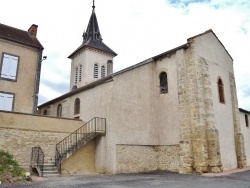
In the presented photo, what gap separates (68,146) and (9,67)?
21.3ft

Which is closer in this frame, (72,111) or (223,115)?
(223,115)

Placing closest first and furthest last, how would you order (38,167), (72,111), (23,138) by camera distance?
1. (38,167)
2. (23,138)
3. (72,111)

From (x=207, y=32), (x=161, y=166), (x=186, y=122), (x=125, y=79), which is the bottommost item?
(x=161, y=166)

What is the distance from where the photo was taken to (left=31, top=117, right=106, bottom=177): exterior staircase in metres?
12.2

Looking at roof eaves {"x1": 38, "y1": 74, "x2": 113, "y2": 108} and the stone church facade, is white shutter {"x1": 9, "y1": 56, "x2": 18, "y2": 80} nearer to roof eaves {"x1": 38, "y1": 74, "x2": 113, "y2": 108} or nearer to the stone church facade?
roof eaves {"x1": 38, "y1": 74, "x2": 113, "y2": 108}

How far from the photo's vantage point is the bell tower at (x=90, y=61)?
29516 mm

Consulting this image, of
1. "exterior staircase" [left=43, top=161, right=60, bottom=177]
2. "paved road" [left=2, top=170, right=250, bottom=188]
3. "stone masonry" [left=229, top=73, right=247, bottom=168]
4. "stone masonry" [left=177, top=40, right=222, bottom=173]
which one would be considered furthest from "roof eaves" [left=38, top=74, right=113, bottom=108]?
"stone masonry" [left=229, top=73, right=247, bottom=168]

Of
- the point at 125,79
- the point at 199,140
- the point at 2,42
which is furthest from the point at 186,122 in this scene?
the point at 2,42

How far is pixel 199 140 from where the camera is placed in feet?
46.2

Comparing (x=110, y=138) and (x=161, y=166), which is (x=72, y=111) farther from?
(x=161, y=166)

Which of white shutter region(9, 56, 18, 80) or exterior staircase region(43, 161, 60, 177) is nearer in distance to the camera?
exterior staircase region(43, 161, 60, 177)

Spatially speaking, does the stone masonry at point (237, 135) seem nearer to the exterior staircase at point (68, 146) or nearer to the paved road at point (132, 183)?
the paved road at point (132, 183)

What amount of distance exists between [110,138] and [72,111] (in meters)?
5.67

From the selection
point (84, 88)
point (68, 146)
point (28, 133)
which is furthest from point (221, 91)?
point (28, 133)
